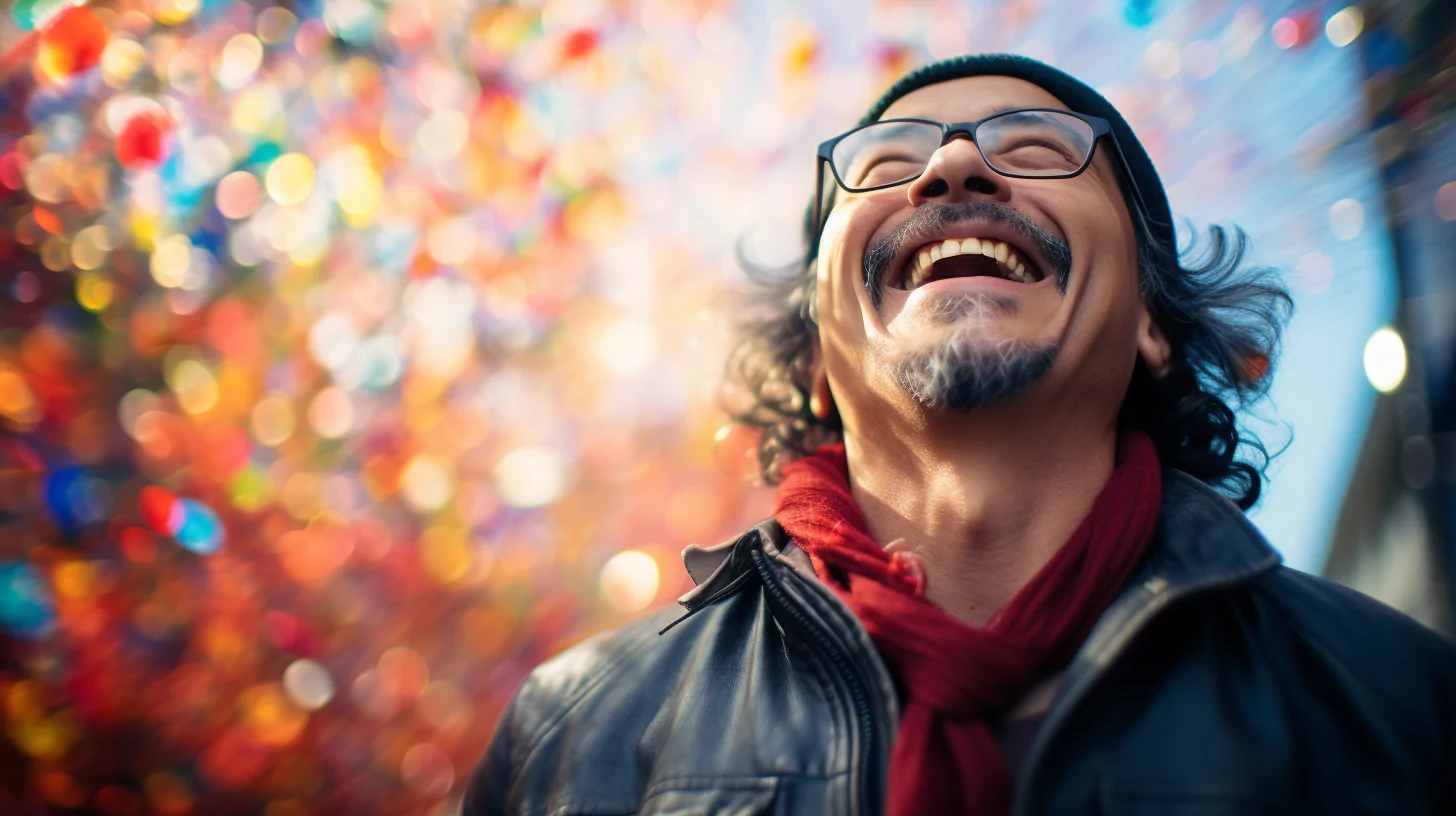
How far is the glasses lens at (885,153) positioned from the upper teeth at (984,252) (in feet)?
0.73

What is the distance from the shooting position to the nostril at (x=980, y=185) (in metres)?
1.77

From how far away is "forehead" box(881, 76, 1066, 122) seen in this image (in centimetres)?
195

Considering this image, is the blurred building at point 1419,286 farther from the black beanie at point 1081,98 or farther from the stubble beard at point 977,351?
the stubble beard at point 977,351

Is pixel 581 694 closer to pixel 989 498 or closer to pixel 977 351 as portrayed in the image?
pixel 989 498

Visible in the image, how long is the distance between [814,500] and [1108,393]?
0.69 metres

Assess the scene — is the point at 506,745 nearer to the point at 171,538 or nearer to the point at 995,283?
the point at 995,283

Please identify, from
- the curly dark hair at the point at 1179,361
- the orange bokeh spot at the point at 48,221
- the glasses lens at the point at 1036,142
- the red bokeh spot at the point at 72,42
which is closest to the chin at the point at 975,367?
the glasses lens at the point at 1036,142

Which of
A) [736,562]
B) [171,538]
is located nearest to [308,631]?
[171,538]

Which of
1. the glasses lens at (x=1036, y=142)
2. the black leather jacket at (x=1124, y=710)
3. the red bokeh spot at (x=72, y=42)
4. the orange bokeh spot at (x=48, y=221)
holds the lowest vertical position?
the black leather jacket at (x=1124, y=710)

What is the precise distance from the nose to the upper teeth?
3.9 inches

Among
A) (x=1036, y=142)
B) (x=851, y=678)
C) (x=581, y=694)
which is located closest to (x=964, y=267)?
(x=1036, y=142)

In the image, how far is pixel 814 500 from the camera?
1.72 meters

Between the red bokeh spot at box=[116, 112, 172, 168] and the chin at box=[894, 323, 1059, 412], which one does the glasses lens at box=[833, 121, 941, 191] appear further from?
the red bokeh spot at box=[116, 112, 172, 168]

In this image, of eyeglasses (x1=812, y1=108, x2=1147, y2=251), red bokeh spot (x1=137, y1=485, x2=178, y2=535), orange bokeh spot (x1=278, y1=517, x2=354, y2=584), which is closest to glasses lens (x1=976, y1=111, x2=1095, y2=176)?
eyeglasses (x1=812, y1=108, x2=1147, y2=251)
